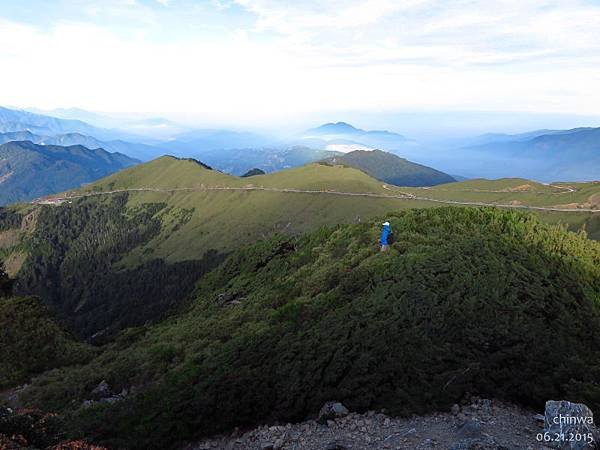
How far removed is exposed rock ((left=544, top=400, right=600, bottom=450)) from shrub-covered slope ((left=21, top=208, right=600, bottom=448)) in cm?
313

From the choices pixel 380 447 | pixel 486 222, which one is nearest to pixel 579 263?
pixel 486 222

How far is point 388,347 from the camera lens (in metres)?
21.0

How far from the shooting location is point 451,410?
18297 millimetres

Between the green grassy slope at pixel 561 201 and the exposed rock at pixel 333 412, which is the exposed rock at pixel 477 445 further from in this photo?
the green grassy slope at pixel 561 201

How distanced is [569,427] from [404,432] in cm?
585

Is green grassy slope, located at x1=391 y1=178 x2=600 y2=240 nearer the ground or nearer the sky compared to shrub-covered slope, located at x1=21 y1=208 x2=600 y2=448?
nearer the sky

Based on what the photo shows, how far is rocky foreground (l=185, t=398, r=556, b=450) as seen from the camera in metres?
15.8

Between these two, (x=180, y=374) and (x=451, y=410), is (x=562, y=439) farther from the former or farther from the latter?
(x=180, y=374)

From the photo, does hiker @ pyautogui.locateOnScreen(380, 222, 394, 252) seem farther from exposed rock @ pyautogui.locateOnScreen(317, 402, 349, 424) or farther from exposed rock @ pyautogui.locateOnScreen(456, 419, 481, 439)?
exposed rock @ pyautogui.locateOnScreen(456, 419, 481, 439)

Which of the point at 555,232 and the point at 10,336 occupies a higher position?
the point at 555,232

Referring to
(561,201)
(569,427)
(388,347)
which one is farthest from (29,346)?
(561,201)

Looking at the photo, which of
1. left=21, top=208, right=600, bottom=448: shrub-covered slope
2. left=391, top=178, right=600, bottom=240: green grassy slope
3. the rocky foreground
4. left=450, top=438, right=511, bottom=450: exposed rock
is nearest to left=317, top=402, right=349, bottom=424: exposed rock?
the rocky foreground

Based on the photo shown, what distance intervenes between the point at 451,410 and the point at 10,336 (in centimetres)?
4221

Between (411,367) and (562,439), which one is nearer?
(562,439)
